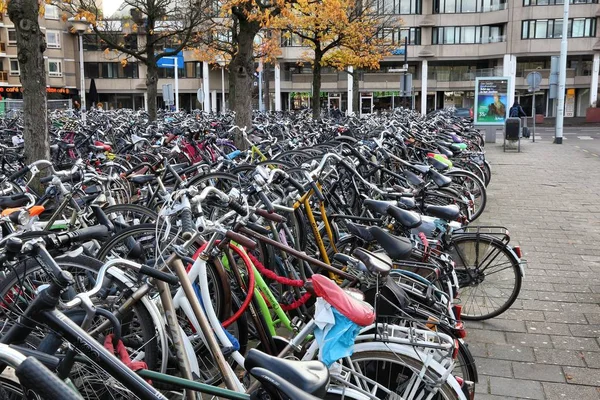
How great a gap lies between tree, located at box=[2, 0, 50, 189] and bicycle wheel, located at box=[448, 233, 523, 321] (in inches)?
212

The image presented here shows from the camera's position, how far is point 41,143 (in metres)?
7.18

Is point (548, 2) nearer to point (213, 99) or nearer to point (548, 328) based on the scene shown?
point (213, 99)

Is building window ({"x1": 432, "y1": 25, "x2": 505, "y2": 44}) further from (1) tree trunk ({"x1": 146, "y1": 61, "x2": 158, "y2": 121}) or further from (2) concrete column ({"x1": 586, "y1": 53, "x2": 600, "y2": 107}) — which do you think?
(1) tree trunk ({"x1": 146, "y1": 61, "x2": 158, "y2": 121})

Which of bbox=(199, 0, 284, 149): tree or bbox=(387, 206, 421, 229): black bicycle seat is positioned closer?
bbox=(387, 206, 421, 229): black bicycle seat

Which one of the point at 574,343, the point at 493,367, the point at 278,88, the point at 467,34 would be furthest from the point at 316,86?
the point at 467,34

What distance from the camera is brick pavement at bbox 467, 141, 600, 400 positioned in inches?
138

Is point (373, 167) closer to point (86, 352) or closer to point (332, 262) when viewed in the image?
point (332, 262)

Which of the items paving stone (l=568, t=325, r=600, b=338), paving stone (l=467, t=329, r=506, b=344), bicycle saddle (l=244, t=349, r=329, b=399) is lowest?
paving stone (l=467, t=329, r=506, b=344)

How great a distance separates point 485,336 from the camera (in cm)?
420

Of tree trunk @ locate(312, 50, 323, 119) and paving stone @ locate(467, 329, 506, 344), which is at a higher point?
tree trunk @ locate(312, 50, 323, 119)

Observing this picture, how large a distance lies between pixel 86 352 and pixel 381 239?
70.7 inches

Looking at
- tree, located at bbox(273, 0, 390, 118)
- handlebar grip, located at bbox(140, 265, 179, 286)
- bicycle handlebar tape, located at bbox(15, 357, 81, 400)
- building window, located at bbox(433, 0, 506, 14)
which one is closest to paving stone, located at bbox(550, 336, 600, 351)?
handlebar grip, located at bbox(140, 265, 179, 286)

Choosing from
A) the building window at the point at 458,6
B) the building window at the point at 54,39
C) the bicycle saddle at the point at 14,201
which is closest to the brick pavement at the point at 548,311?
the bicycle saddle at the point at 14,201

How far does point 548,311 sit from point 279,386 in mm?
3867
